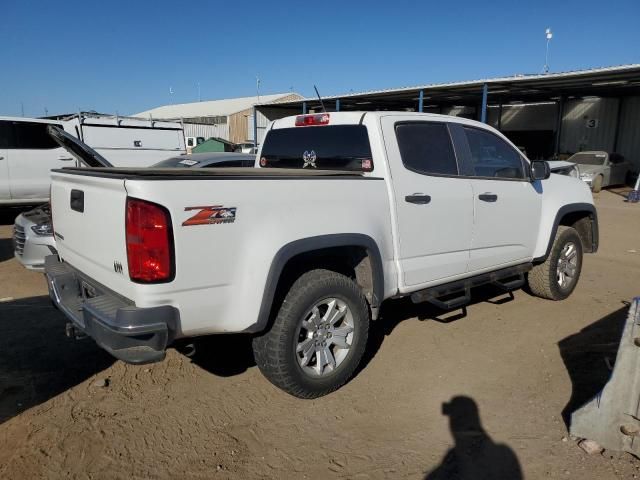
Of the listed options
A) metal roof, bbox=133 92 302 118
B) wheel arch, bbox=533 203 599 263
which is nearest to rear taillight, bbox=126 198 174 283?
wheel arch, bbox=533 203 599 263

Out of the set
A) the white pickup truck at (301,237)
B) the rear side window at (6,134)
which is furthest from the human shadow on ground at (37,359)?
the rear side window at (6,134)

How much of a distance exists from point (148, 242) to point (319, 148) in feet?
6.90

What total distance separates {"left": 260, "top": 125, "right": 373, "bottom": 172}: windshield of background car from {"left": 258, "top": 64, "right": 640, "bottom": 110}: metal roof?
→ 53.5 feet

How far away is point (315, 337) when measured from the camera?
11.0ft

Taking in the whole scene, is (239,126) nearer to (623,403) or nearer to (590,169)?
(590,169)

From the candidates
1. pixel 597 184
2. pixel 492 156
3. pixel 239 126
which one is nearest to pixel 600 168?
pixel 597 184

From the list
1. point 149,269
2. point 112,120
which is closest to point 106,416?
point 149,269

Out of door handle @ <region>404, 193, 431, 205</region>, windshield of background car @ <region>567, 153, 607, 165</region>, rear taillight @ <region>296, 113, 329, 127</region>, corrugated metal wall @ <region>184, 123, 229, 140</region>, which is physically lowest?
door handle @ <region>404, 193, 431, 205</region>

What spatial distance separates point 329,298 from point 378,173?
102 centimetres

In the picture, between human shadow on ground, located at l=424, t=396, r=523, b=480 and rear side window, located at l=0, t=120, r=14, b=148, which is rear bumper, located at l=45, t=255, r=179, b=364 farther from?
rear side window, located at l=0, t=120, r=14, b=148

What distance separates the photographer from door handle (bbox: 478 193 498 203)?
4372 mm

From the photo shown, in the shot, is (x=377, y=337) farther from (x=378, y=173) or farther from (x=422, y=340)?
(x=378, y=173)

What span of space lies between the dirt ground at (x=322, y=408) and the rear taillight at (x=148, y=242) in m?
0.68

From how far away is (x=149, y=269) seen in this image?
261 centimetres
